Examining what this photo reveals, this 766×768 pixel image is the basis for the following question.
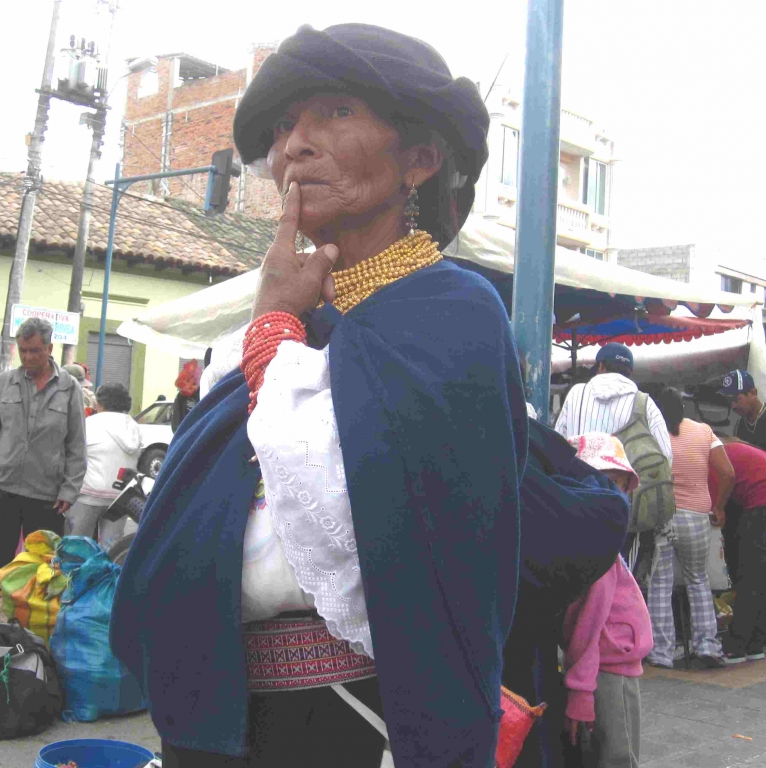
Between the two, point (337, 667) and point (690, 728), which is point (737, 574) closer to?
point (690, 728)

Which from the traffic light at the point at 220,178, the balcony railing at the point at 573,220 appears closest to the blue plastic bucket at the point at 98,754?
the traffic light at the point at 220,178

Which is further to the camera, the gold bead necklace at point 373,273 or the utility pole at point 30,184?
the utility pole at point 30,184

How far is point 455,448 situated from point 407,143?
54cm

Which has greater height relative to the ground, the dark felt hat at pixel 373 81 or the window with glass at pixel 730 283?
the window with glass at pixel 730 283

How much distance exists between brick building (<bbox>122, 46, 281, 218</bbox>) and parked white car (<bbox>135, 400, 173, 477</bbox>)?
55.5 feet

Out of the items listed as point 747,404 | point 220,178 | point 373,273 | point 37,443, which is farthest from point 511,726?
point 220,178

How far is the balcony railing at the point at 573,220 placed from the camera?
34216mm

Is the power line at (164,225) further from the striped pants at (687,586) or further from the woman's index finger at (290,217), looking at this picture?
the woman's index finger at (290,217)

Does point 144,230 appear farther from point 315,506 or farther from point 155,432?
point 315,506

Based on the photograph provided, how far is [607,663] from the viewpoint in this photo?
9.59 ft

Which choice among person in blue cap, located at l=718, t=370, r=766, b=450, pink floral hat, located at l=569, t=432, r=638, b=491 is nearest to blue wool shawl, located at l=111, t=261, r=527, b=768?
pink floral hat, located at l=569, t=432, r=638, b=491

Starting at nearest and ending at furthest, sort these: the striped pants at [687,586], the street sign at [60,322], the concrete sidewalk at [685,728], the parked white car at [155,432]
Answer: the concrete sidewalk at [685,728] < the striped pants at [687,586] < the parked white car at [155,432] < the street sign at [60,322]

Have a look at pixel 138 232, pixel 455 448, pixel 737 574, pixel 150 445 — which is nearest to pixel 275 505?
pixel 455 448

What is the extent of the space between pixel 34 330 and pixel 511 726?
194 inches
